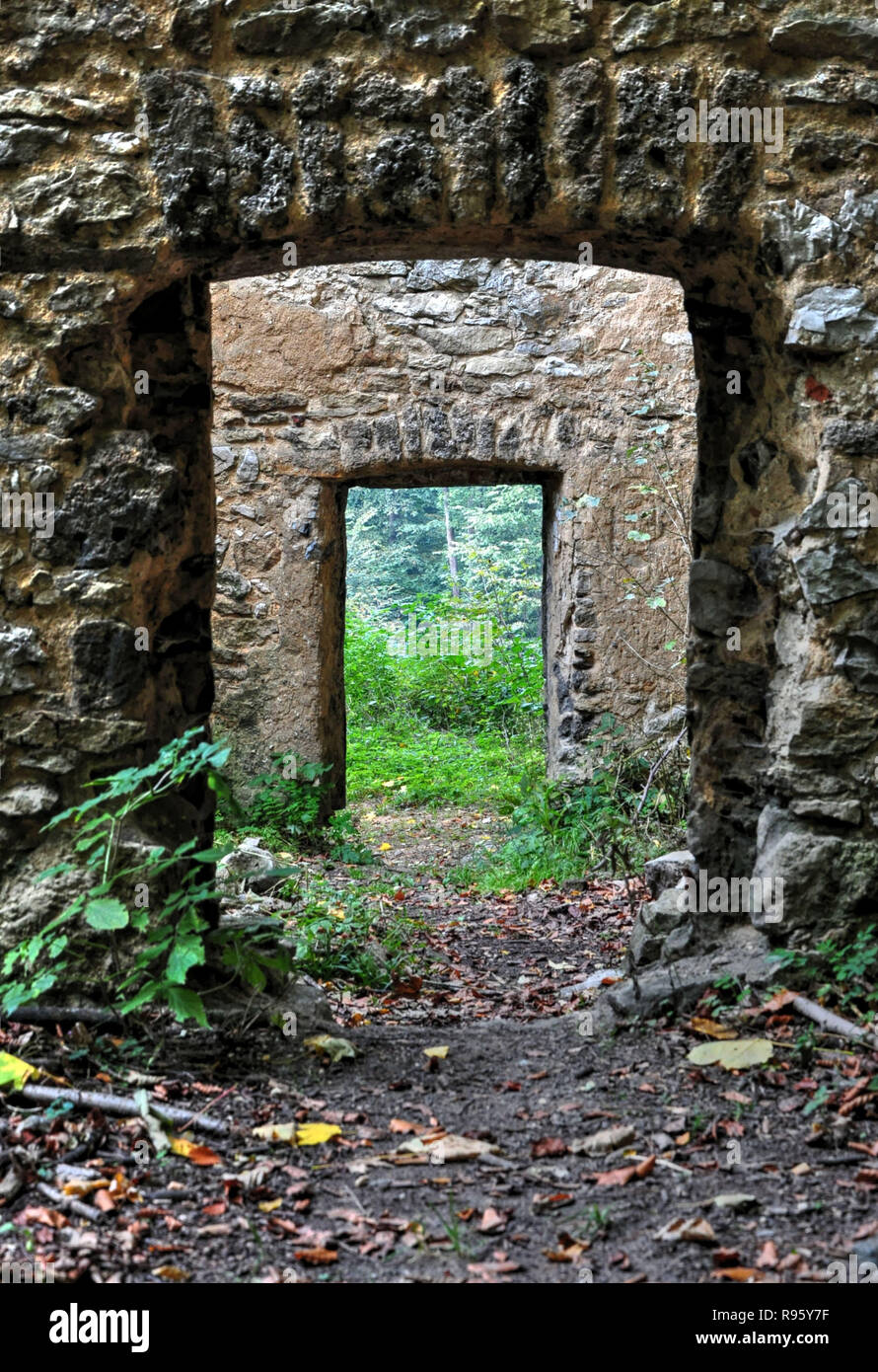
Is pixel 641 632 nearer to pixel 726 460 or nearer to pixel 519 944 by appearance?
pixel 519 944

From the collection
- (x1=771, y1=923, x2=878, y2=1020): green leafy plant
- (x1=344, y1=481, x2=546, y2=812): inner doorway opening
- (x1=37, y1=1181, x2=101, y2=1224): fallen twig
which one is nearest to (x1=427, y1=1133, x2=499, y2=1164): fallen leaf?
(x1=37, y1=1181, x2=101, y2=1224): fallen twig

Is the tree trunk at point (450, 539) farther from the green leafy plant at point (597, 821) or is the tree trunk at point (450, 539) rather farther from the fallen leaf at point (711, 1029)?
the fallen leaf at point (711, 1029)

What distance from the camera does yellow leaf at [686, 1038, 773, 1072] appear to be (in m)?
2.87

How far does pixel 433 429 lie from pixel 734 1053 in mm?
4396

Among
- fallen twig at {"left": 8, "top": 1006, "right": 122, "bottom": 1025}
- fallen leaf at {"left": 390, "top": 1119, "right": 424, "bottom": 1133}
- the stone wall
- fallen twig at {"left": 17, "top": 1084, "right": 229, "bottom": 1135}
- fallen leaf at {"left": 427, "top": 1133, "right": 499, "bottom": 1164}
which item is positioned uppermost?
the stone wall

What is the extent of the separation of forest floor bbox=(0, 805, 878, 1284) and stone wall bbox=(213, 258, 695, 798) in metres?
3.35

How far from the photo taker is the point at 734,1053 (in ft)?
9.55

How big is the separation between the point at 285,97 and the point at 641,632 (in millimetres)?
4006

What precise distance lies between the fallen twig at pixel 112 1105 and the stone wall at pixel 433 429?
4.04 metres

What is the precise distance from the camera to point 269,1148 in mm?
2576

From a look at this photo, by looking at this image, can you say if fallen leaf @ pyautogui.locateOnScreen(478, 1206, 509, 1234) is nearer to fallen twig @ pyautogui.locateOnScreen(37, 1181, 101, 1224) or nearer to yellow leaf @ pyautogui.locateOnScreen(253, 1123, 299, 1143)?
yellow leaf @ pyautogui.locateOnScreen(253, 1123, 299, 1143)

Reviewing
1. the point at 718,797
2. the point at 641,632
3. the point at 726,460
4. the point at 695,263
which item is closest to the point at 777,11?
the point at 695,263

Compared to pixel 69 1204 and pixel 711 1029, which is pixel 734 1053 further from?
pixel 69 1204

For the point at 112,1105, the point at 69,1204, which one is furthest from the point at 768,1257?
the point at 112,1105
